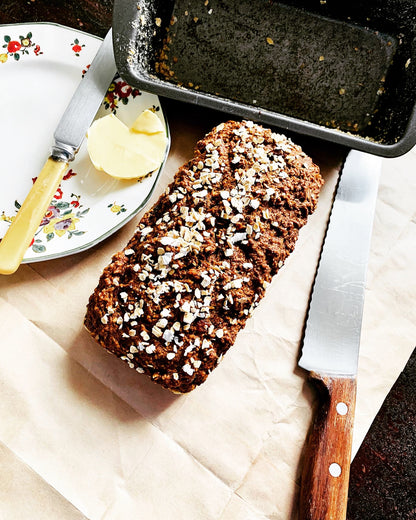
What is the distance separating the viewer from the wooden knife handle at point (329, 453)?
1168mm

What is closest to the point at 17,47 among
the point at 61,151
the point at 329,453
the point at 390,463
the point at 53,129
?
the point at 53,129

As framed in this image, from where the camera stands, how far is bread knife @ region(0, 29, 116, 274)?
1191mm

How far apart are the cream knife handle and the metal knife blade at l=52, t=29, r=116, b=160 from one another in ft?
0.17

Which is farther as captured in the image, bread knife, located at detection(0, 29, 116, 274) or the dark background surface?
the dark background surface

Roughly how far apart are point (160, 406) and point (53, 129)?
0.78m

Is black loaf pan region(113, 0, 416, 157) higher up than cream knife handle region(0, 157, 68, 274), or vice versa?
black loaf pan region(113, 0, 416, 157)

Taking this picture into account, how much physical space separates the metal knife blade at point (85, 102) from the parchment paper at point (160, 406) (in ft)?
0.86

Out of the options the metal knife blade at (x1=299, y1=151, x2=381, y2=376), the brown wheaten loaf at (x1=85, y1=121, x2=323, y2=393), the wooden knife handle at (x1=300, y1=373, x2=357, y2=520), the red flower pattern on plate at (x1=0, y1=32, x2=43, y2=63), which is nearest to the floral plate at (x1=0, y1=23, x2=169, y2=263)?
the red flower pattern on plate at (x1=0, y1=32, x2=43, y2=63)

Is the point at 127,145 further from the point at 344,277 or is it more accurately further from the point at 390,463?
the point at 390,463

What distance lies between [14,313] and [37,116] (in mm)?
532

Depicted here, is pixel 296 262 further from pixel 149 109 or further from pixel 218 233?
pixel 149 109

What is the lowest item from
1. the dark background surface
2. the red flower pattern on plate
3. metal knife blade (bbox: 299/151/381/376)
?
the dark background surface

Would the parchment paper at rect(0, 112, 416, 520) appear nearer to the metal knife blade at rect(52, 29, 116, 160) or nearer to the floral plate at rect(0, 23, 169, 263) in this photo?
the floral plate at rect(0, 23, 169, 263)

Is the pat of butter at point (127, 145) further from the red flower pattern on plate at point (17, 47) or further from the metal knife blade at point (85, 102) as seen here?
the red flower pattern on plate at point (17, 47)
